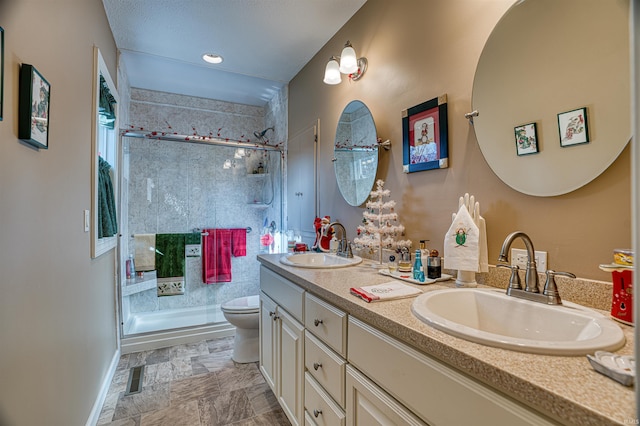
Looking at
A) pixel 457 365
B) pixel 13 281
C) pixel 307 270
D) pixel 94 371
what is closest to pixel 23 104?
pixel 13 281

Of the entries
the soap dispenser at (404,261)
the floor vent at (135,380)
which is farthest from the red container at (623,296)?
the floor vent at (135,380)

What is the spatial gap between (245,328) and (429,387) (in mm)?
2039

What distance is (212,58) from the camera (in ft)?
8.93

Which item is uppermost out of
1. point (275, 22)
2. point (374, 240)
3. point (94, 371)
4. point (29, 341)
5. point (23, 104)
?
point (275, 22)

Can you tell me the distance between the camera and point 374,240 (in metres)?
1.65

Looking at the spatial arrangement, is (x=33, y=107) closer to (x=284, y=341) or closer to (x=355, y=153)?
(x=284, y=341)

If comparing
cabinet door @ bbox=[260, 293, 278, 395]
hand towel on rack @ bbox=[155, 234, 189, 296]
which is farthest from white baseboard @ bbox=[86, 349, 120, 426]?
cabinet door @ bbox=[260, 293, 278, 395]

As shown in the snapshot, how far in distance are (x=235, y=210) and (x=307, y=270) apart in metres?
2.34

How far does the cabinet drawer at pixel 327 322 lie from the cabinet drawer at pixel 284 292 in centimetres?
8

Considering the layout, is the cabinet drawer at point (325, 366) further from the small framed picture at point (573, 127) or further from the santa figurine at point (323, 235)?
the small framed picture at point (573, 127)

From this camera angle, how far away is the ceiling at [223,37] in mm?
2045

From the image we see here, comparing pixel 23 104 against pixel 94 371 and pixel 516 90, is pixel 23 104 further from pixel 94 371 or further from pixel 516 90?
pixel 516 90

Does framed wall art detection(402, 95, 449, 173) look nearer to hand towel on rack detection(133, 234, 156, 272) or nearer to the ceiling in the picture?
the ceiling

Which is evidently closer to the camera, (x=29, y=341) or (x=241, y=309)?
(x=29, y=341)
